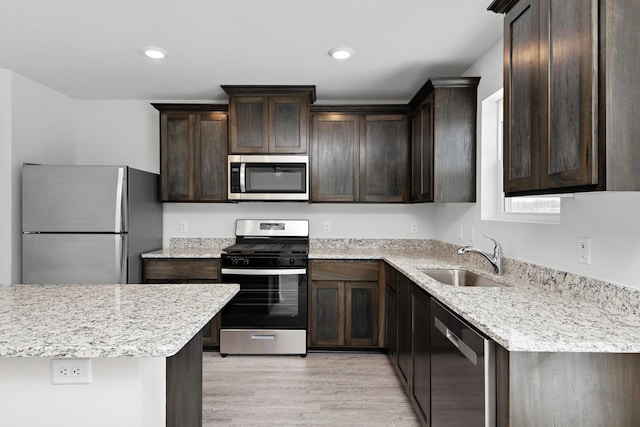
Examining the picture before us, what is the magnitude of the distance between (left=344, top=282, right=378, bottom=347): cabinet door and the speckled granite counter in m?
0.91

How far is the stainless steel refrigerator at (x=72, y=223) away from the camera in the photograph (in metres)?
2.88

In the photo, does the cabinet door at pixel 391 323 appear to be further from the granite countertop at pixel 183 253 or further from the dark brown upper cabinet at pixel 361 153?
the granite countertop at pixel 183 253

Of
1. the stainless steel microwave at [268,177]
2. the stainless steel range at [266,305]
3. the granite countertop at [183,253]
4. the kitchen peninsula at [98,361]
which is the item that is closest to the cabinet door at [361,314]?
the stainless steel range at [266,305]

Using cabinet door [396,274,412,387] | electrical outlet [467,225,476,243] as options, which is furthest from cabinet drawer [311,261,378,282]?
electrical outlet [467,225,476,243]

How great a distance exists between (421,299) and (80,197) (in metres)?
2.61

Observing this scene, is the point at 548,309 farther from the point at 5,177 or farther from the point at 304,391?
the point at 5,177

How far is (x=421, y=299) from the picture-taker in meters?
2.07

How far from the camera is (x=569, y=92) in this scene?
1.15m

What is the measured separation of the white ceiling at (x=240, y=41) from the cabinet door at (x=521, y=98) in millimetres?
655

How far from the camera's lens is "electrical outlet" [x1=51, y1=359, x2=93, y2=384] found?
3.69 feet

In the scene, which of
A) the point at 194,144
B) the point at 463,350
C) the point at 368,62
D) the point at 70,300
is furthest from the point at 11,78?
the point at 463,350

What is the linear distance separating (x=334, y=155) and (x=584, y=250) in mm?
2236

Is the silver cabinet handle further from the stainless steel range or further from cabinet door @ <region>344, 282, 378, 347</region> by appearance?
cabinet door @ <region>344, 282, 378, 347</region>

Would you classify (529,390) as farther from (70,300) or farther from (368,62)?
(368,62)
